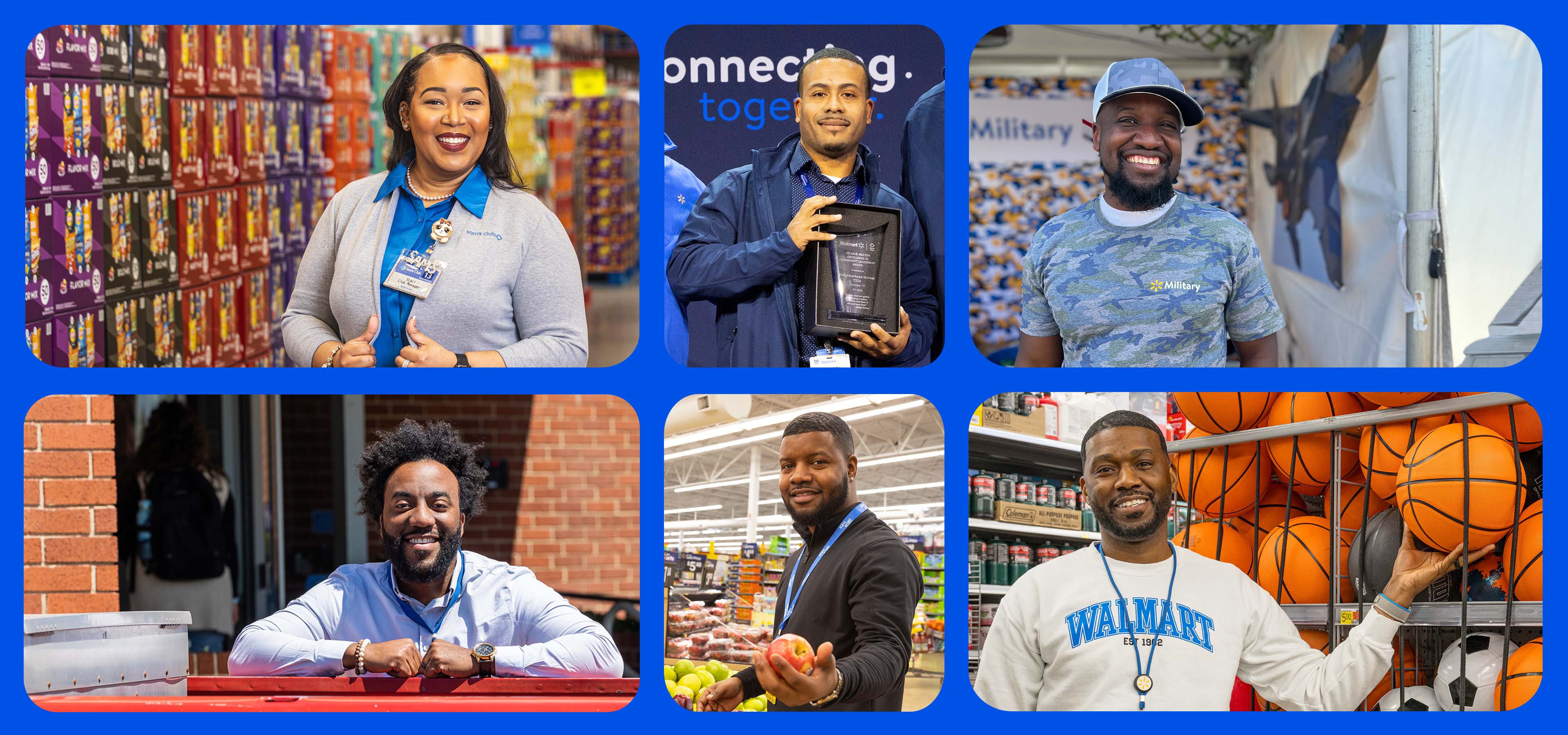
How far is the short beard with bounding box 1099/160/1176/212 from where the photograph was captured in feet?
8.67

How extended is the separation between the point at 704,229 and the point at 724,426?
16.6 inches

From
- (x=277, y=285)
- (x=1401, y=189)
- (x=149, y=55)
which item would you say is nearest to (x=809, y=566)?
(x=277, y=285)

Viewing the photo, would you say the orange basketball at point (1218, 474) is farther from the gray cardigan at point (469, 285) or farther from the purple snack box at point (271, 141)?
the purple snack box at point (271, 141)

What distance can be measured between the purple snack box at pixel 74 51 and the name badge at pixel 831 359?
172 centimetres

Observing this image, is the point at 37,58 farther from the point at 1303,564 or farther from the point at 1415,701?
the point at 1415,701

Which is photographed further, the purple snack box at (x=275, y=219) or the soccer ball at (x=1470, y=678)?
the purple snack box at (x=275, y=219)

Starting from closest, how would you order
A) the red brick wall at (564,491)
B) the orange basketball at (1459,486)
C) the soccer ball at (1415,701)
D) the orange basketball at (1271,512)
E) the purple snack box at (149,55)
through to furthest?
the orange basketball at (1459,486)
the soccer ball at (1415,701)
the orange basketball at (1271,512)
the purple snack box at (149,55)
the red brick wall at (564,491)

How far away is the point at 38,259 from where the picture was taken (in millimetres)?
2596

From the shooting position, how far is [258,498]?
4629mm

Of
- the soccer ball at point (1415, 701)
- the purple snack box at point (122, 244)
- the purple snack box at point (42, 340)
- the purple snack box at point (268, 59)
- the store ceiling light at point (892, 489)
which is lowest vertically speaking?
the soccer ball at point (1415, 701)

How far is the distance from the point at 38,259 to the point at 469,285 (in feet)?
3.10

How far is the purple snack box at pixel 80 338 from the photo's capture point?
2.65 m

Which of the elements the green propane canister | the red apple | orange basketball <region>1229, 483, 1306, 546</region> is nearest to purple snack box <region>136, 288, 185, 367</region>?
the red apple

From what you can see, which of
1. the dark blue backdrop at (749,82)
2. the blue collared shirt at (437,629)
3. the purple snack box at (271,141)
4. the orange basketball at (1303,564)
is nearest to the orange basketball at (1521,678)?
the orange basketball at (1303,564)
